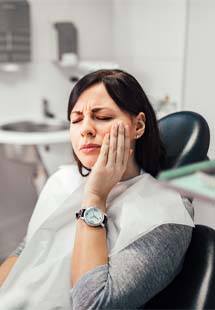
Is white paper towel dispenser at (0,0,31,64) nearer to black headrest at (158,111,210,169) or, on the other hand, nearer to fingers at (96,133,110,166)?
black headrest at (158,111,210,169)

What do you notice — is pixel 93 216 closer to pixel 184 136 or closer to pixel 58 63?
pixel 184 136

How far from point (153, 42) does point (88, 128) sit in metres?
1.28

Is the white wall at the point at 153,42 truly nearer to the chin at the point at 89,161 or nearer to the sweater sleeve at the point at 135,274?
the chin at the point at 89,161

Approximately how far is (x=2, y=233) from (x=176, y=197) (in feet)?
5.66

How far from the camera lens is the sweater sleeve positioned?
0.80m

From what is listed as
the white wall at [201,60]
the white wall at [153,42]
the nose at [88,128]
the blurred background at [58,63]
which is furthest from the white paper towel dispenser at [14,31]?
the nose at [88,128]

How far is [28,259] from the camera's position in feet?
3.48

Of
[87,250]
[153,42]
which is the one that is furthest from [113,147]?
[153,42]

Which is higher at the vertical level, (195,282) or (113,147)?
(113,147)

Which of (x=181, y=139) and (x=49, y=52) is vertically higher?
(x=49, y=52)

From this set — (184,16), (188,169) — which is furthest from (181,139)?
(184,16)

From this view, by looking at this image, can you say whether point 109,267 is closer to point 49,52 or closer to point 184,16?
point 184,16

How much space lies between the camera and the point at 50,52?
2338mm

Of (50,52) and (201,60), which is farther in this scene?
(50,52)
